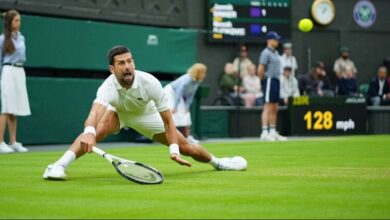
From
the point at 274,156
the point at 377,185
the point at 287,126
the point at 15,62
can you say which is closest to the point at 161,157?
the point at 274,156

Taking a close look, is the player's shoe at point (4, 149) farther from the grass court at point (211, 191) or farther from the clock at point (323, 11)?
the clock at point (323, 11)

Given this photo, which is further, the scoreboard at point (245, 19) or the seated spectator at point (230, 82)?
the scoreboard at point (245, 19)

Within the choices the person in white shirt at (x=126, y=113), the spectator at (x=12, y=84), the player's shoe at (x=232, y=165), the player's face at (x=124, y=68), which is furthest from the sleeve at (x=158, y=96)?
the spectator at (x=12, y=84)

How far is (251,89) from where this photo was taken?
24.2m

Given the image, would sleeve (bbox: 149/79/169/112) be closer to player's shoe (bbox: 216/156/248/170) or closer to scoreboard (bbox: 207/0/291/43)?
player's shoe (bbox: 216/156/248/170)

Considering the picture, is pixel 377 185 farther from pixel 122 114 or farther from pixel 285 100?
pixel 285 100

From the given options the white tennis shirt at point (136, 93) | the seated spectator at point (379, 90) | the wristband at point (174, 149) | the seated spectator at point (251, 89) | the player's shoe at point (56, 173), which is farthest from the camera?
the seated spectator at point (379, 90)

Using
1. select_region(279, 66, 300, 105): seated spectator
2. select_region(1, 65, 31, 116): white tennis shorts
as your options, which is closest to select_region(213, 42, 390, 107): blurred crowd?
select_region(279, 66, 300, 105): seated spectator

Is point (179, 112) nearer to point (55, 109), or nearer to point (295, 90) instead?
point (55, 109)

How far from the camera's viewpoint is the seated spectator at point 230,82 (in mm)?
24000

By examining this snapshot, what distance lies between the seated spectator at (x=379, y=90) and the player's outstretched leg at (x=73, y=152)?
1595 centimetres

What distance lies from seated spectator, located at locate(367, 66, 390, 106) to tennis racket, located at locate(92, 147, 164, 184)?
16.6 meters

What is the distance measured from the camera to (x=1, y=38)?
615 inches

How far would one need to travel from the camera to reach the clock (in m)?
29.0
